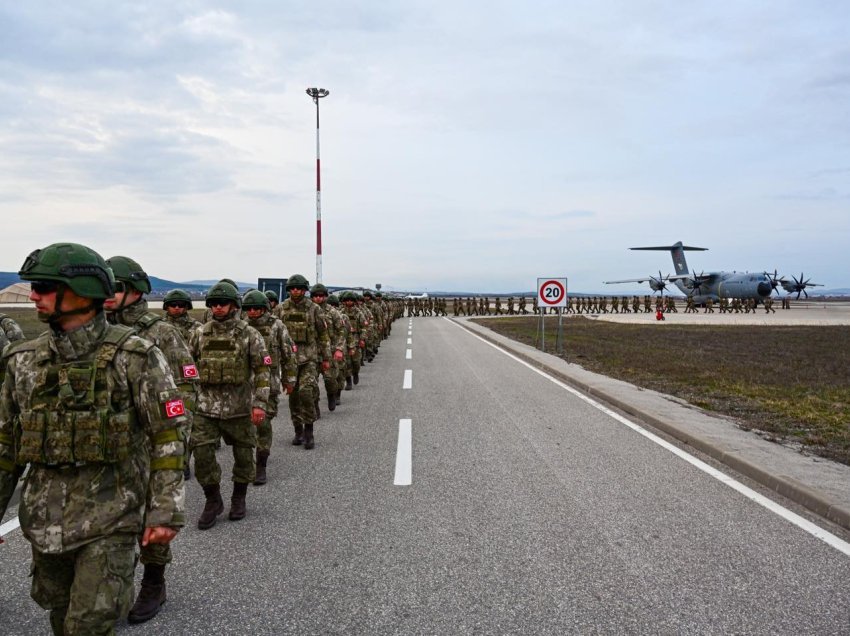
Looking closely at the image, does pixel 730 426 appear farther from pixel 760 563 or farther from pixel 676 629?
pixel 676 629

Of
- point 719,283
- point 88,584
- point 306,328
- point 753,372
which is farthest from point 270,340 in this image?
point 719,283

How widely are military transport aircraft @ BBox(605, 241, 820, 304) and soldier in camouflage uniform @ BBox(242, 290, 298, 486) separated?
51.9m

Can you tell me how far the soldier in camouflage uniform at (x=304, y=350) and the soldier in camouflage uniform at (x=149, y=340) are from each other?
8.72ft

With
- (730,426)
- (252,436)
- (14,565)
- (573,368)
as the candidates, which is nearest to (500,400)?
(730,426)

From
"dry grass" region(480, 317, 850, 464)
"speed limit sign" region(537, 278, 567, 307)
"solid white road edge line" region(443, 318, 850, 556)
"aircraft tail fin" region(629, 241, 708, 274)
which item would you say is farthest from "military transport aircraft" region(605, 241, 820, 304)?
"solid white road edge line" region(443, 318, 850, 556)

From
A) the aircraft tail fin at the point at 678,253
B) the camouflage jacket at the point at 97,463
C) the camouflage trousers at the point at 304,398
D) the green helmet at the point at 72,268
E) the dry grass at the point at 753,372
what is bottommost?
the dry grass at the point at 753,372

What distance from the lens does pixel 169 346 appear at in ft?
15.2

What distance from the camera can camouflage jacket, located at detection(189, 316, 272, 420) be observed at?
16.6ft

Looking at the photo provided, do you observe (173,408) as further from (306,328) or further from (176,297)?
(306,328)

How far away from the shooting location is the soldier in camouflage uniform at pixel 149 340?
3.49 meters

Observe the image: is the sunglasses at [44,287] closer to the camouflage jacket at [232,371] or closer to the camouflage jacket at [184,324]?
the camouflage jacket at [232,371]

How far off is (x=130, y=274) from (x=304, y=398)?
298 cm

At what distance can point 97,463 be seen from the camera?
2539mm

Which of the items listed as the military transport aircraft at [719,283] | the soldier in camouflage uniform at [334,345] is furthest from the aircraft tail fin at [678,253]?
the soldier in camouflage uniform at [334,345]
